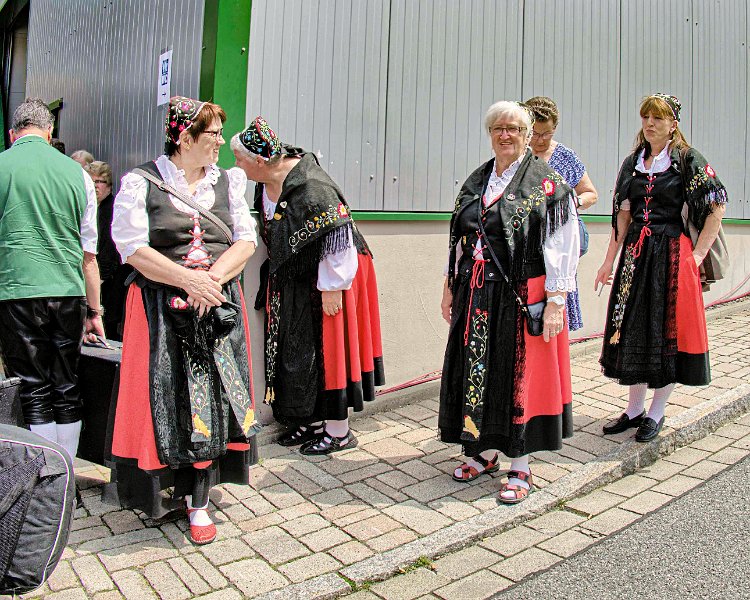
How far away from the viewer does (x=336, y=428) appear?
15.3 ft

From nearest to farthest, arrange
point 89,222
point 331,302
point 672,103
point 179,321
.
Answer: point 179,321, point 89,222, point 331,302, point 672,103

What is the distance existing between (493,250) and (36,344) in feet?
7.93

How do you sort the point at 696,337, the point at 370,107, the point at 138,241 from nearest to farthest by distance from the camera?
the point at 138,241 → the point at 696,337 → the point at 370,107

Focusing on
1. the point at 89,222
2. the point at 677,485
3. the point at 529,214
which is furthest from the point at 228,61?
the point at 677,485

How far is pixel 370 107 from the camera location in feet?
17.5

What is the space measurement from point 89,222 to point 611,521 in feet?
10.4

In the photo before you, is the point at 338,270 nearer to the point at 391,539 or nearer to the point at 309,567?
the point at 391,539

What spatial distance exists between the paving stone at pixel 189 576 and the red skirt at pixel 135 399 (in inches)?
16.4

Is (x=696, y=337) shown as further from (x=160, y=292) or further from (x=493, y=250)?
(x=160, y=292)

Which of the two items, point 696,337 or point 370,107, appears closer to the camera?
point 696,337

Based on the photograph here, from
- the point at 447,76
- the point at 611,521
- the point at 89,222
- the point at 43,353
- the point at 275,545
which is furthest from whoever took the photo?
the point at 447,76

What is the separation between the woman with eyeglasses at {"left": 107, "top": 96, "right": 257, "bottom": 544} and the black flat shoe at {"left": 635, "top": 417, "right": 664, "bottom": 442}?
101 inches

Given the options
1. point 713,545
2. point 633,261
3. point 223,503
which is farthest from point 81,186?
point 713,545

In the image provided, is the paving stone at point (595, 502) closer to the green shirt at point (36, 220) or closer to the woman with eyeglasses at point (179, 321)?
the woman with eyeglasses at point (179, 321)
